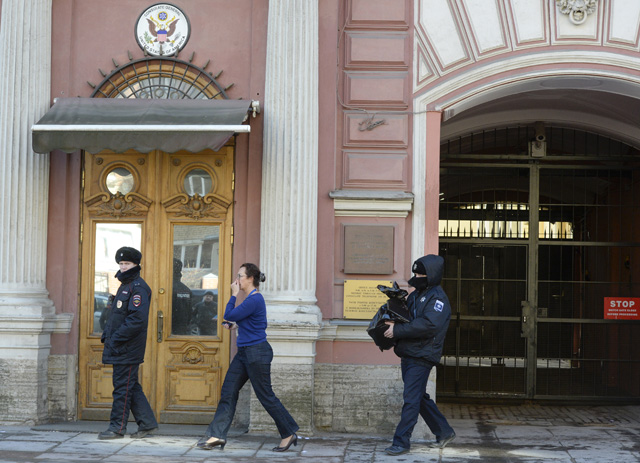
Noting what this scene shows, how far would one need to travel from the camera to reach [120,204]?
9.94m

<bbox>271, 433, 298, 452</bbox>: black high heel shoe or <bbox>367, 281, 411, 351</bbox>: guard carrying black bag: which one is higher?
<bbox>367, 281, 411, 351</bbox>: guard carrying black bag

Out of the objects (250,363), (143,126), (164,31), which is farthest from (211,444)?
(164,31)

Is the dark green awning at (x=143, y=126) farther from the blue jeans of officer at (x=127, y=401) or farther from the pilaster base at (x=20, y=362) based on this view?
the blue jeans of officer at (x=127, y=401)

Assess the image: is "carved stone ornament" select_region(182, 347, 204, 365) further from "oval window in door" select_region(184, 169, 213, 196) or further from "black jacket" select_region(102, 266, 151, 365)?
"oval window in door" select_region(184, 169, 213, 196)

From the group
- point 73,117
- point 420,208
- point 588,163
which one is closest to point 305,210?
point 420,208

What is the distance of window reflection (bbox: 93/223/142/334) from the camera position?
→ 32.7 ft

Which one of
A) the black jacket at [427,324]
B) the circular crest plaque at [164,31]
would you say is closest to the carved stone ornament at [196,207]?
the circular crest plaque at [164,31]

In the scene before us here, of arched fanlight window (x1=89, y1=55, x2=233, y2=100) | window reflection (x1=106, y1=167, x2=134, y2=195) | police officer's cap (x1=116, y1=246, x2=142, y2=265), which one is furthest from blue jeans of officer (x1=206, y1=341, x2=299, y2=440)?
arched fanlight window (x1=89, y1=55, x2=233, y2=100)

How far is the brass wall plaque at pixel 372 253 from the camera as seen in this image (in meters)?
9.66

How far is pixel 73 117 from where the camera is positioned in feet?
30.8

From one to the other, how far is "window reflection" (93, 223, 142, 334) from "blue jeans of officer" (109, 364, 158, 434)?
4.76 ft

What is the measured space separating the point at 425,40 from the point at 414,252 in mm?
2268

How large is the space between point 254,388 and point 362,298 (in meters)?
1.90

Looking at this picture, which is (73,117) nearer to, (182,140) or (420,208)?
(182,140)
